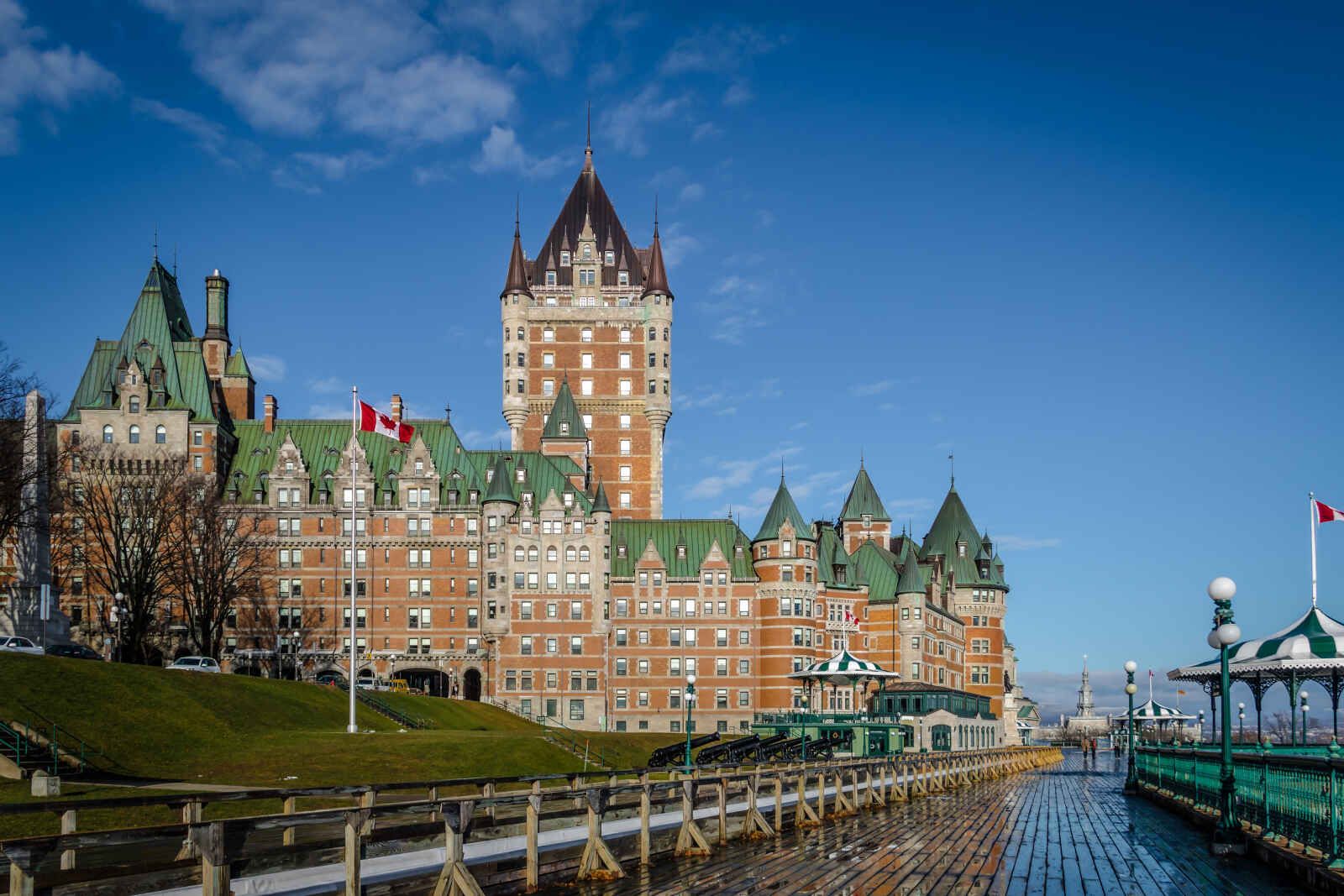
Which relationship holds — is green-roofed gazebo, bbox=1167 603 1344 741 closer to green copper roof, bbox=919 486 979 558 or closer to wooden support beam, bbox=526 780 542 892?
wooden support beam, bbox=526 780 542 892

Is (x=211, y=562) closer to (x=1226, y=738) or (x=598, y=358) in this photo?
(x=598, y=358)

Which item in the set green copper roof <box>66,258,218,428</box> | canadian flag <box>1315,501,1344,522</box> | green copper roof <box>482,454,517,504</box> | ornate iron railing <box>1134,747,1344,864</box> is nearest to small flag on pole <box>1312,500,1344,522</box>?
canadian flag <box>1315,501,1344,522</box>

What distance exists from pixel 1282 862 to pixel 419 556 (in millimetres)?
87991

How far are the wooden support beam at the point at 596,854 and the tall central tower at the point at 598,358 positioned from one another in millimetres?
99941

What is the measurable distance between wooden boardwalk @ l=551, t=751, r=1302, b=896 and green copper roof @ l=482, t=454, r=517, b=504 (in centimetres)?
7196

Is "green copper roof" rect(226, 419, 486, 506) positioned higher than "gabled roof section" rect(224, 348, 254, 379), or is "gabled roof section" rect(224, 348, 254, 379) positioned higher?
"gabled roof section" rect(224, 348, 254, 379)

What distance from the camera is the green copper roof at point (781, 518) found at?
342ft

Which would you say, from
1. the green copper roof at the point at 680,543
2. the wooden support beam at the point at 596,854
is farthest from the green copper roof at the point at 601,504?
the wooden support beam at the point at 596,854

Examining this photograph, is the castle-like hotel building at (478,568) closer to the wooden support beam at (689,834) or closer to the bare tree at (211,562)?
the bare tree at (211,562)

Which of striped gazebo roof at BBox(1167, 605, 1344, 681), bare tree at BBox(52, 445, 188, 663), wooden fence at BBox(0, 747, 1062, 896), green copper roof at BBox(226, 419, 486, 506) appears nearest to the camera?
wooden fence at BBox(0, 747, 1062, 896)

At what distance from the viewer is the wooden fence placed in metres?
12.2

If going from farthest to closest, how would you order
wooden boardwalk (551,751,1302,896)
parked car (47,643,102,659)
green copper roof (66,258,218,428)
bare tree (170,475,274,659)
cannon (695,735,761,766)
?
green copper roof (66,258,218,428)
bare tree (170,475,274,659)
parked car (47,643,102,659)
cannon (695,735,761,766)
wooden boardwalk (551,751,1302,896)

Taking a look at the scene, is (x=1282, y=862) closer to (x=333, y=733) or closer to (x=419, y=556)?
(x=333, y=733)

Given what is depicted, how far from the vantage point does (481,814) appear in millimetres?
18062
